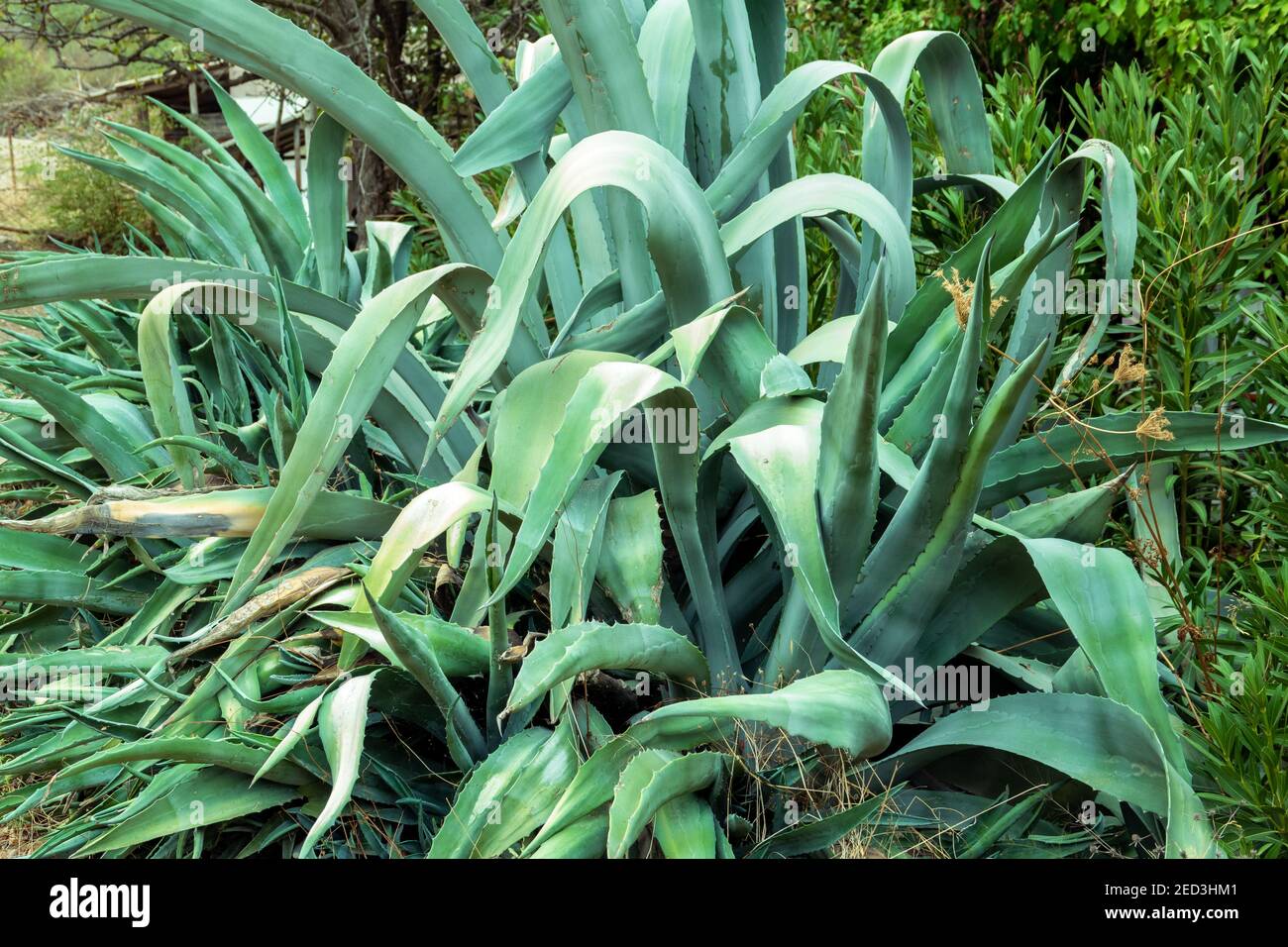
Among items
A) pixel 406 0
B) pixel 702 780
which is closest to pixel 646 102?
pixel 702 780

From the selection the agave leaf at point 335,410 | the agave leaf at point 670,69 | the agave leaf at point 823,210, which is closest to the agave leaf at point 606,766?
the agave leaf at point 335,410

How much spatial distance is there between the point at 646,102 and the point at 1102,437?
0.97 m

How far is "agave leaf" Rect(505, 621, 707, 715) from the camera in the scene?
1515 millimetres

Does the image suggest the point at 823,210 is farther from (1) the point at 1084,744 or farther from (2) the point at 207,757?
(2) the point at 207,757

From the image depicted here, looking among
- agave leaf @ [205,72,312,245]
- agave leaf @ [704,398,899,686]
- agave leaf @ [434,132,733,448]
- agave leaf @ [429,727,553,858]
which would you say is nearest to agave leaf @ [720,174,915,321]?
agave leaf @ [434,132,733,448]

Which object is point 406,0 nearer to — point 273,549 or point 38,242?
point 38,242

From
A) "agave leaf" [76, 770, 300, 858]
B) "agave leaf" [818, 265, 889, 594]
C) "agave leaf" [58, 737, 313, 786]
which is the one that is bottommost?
"agave leaf" [76, 770, 300, 858]

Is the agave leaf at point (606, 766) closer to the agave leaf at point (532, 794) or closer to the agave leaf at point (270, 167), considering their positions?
the agave leaf at point (532, 794)

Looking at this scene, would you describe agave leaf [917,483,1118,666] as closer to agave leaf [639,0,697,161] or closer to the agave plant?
the agave plant

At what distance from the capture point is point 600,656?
161cm

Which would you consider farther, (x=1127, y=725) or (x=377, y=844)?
(x=377, y=844)

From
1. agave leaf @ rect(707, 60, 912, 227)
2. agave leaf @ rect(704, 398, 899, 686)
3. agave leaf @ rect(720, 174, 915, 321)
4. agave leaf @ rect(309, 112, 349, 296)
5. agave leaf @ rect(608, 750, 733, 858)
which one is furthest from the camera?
agave leaf @ rect(309, 112, 349, 296)

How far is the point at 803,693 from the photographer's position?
1.57 meters

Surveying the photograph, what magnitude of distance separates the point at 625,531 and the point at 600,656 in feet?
1.26
